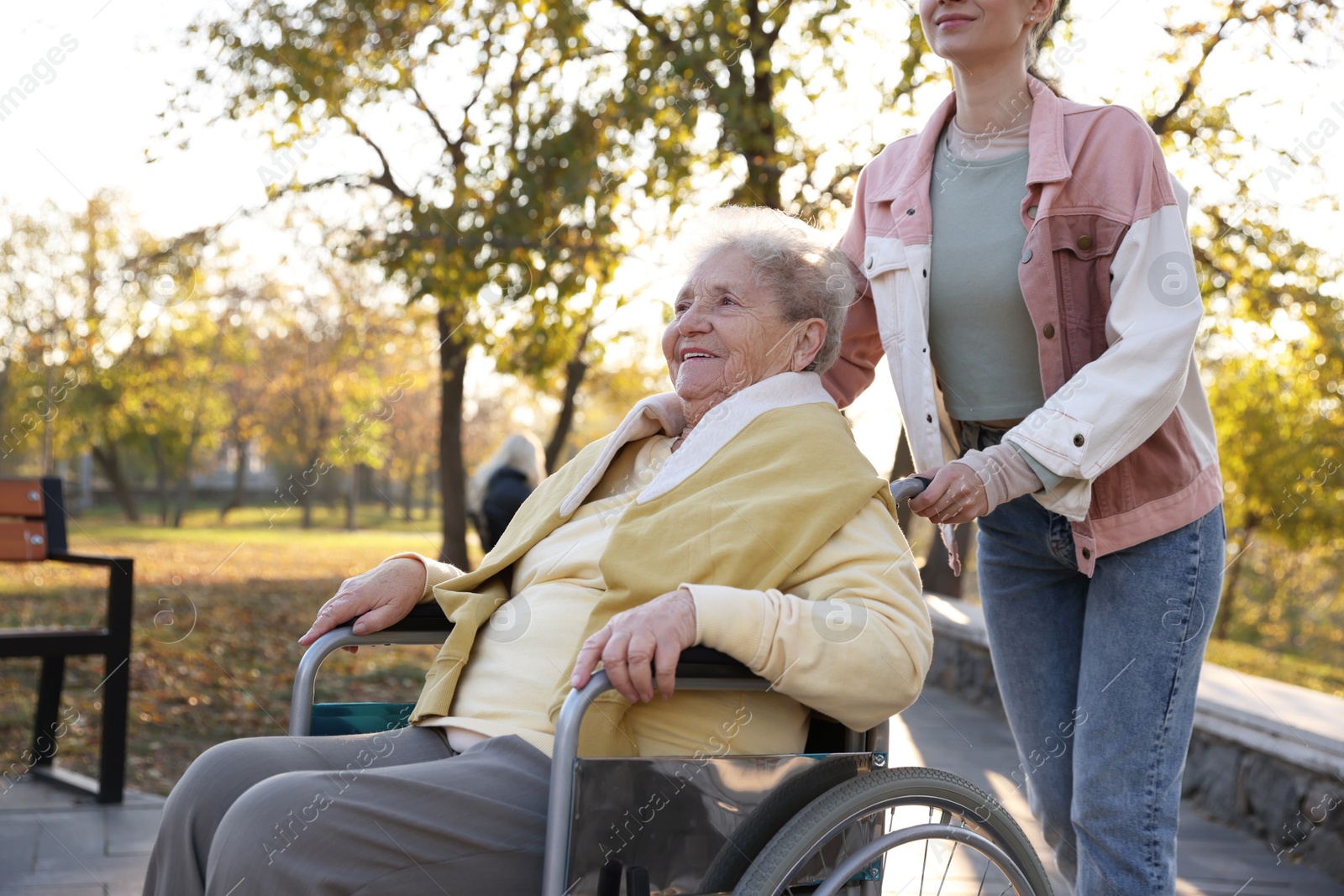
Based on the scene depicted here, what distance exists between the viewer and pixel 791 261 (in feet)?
6.40

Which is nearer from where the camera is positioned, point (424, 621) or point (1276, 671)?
point (424, 621)

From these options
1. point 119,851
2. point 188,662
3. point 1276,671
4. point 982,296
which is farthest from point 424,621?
point 1276,671

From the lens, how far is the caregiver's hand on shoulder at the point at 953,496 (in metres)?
1.57

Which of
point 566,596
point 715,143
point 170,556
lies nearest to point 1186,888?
point 566,596

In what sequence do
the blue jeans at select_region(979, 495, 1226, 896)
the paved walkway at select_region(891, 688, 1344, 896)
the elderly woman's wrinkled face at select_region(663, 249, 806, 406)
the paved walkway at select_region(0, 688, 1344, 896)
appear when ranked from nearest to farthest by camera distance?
the blue jeans at select_region(979, 495, 1226, 896) < the elderly woman's wrinkled face at select_region(663, 249, 806, 406) < the paved walkway at select_region(0, 688, 1344, 896) < the paved walkway at select_region(891, 688, 1344, 896)

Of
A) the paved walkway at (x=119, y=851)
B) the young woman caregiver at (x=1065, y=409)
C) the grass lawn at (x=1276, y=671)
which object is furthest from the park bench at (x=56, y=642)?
the grass lawn at (x=1276, y=671)

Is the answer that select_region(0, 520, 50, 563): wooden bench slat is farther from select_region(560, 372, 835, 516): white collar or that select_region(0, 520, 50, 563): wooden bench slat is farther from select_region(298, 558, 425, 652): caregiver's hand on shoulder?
select_region(560, 372, 835, 516): white collar

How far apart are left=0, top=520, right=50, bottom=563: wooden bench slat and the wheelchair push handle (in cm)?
338

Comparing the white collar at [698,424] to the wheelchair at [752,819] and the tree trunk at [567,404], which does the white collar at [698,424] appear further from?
the tree trunk at [567,404]

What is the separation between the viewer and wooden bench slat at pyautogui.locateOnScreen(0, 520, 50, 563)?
3.98m

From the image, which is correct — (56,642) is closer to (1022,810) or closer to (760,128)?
(1022,810)

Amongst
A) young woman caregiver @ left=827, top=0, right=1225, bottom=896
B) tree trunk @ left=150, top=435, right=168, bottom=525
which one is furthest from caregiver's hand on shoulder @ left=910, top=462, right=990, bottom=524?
tree trunk @ left=150, top=435, right=168, bottom=525

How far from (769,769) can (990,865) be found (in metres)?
0.48

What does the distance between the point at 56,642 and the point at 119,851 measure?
747 millimetres
